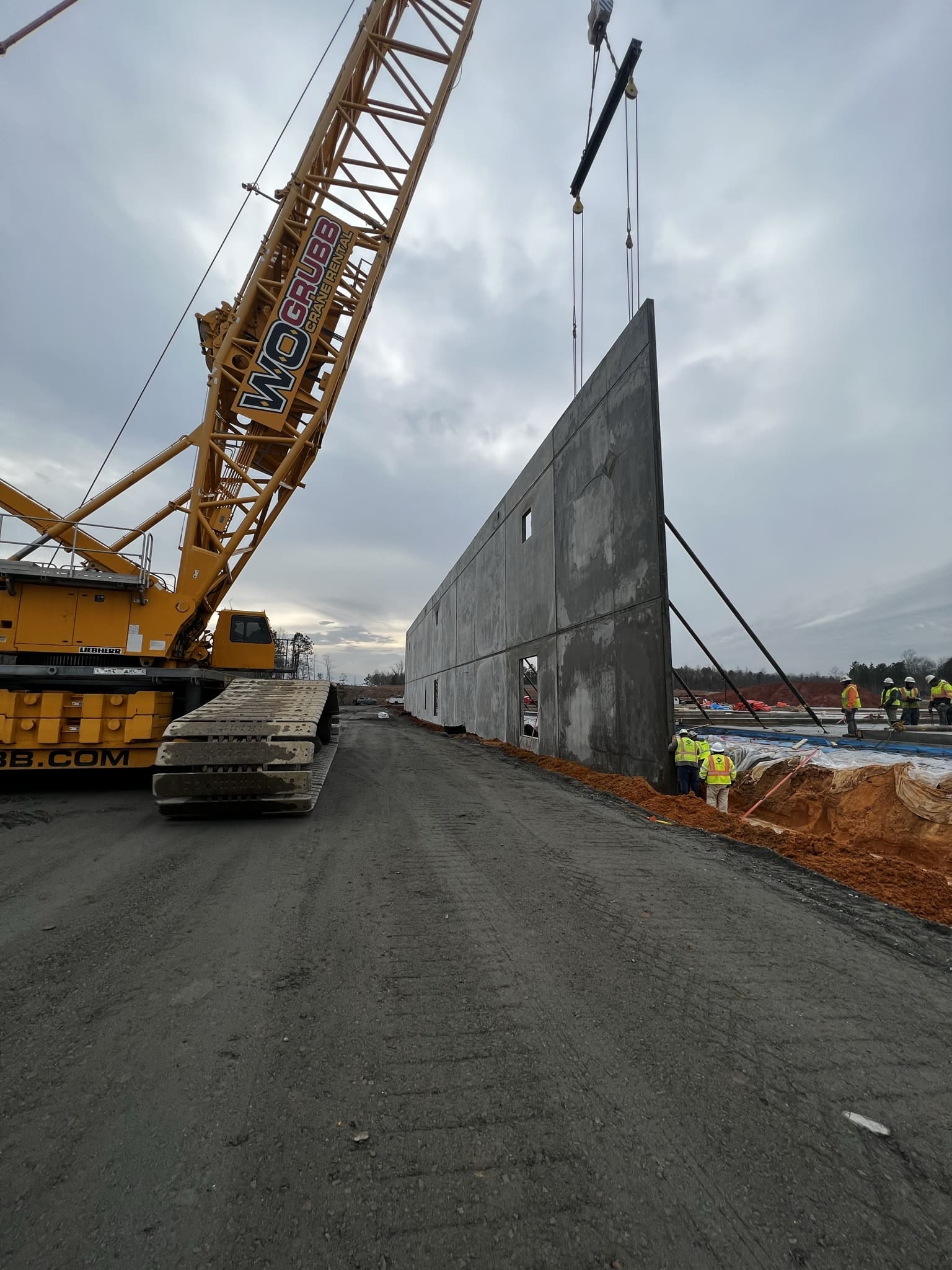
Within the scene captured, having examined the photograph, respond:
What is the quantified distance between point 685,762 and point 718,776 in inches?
18.6

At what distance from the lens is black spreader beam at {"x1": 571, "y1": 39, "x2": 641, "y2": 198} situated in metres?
9.41

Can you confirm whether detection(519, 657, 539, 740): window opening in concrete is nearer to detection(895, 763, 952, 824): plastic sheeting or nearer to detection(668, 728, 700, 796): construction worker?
detection(668, 728, 700, 796): construction worker

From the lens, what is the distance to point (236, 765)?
5527mm

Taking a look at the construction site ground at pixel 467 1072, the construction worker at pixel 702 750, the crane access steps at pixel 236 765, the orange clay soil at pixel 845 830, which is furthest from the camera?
the construction worker at pixel 702 750

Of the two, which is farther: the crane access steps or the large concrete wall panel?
the large concrete wall panel

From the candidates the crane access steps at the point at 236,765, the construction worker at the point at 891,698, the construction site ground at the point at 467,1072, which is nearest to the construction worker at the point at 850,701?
the construction worker at the point at 891,698

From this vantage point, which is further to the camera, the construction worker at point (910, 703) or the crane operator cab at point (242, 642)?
the construction worker at point (910, 703)

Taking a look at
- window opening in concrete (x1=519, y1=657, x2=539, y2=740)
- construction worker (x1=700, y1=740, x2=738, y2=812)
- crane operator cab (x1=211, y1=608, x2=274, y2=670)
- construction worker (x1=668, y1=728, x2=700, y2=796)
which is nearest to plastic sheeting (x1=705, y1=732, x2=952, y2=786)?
construction worker (x1=668, y1=728, x2=700, y2=796)

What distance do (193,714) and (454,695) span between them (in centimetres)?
1531

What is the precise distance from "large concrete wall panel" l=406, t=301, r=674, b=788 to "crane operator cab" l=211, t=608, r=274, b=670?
5.46 metres

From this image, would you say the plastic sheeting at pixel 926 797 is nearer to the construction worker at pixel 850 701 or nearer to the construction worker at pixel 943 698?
the construction worker at pixel 850 701

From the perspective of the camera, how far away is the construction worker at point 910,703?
12.6 metres

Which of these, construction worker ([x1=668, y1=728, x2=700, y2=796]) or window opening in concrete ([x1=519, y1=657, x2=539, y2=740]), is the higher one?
window opening in concrete ([x1=519, y1=657, x2=539, y2=740])

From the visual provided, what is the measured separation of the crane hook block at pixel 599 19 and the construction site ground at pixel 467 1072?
Result: 13115 mm
